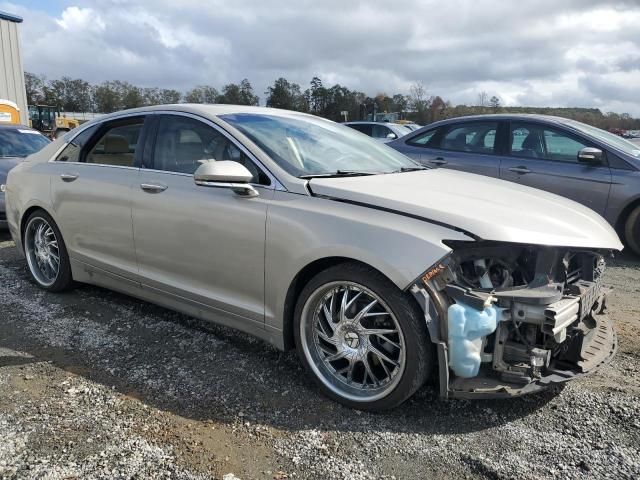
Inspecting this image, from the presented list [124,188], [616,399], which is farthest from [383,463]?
[124,188]

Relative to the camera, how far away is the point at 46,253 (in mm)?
4711

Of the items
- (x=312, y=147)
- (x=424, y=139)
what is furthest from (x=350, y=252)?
(x=424, y=139)

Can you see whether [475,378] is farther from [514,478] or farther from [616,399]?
[616,399]

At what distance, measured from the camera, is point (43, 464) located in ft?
7.71

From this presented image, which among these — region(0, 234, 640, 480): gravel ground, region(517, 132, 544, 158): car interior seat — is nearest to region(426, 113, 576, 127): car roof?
region(517, 132, 544, 158): car interior seat

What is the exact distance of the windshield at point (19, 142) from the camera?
7.84 metres

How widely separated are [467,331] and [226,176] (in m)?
1.49

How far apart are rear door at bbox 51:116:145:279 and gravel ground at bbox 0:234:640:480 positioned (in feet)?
2.25

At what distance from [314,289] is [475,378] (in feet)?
2.98

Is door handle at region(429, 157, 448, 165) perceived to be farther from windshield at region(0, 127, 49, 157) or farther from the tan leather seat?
windshield at region(0, 127, 49, 157)

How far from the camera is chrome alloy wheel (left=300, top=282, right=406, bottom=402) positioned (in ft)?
8.76

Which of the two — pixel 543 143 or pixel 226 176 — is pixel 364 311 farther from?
pixel 543 143

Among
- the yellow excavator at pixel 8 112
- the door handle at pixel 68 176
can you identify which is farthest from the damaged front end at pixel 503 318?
the yellow excavator at pixel 8 112

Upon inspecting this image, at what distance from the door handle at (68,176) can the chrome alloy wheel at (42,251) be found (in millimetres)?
531
